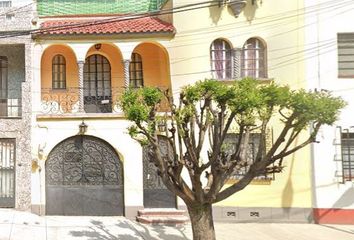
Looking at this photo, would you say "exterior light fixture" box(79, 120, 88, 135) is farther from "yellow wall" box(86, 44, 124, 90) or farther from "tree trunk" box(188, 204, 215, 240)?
"tree trunk" box(188, 204, 215, 240)

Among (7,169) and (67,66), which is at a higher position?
(67,66)

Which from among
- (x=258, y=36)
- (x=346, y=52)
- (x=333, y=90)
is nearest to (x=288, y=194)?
(x=333, y=90)

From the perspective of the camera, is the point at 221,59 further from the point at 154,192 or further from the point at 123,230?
the point at 123,230

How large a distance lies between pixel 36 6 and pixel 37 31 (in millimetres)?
1721

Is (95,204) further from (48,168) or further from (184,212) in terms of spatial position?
(184,212)

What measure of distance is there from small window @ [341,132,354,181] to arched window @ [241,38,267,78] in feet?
10.6

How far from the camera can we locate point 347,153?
537 inches

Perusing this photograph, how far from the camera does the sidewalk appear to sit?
11508mm

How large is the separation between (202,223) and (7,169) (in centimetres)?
774

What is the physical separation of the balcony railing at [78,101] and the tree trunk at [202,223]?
17.9 ft

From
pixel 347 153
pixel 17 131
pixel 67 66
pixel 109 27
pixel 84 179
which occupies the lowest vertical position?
pixel 84 179

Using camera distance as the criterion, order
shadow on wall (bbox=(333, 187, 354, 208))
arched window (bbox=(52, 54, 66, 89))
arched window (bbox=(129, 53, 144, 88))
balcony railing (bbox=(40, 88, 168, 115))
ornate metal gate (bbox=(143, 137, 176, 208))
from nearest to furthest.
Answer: shadow on wall (bbox=(333, 187, 354, 208)) < ornate metal gate (bbox=(143, 137, 176, 208)) < balcony railing (bbox=(40, 88, 168, 115)) < arched window (bbox=(52, 54, 66, 89)) < arched window (bbox=(129, 53, 144, 88))

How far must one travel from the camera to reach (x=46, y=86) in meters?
14.9

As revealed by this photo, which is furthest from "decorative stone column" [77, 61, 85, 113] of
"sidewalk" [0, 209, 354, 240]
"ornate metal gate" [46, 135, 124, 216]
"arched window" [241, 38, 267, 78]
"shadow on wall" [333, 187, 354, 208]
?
"shadow on wall" [333, 187, 354, 208]
